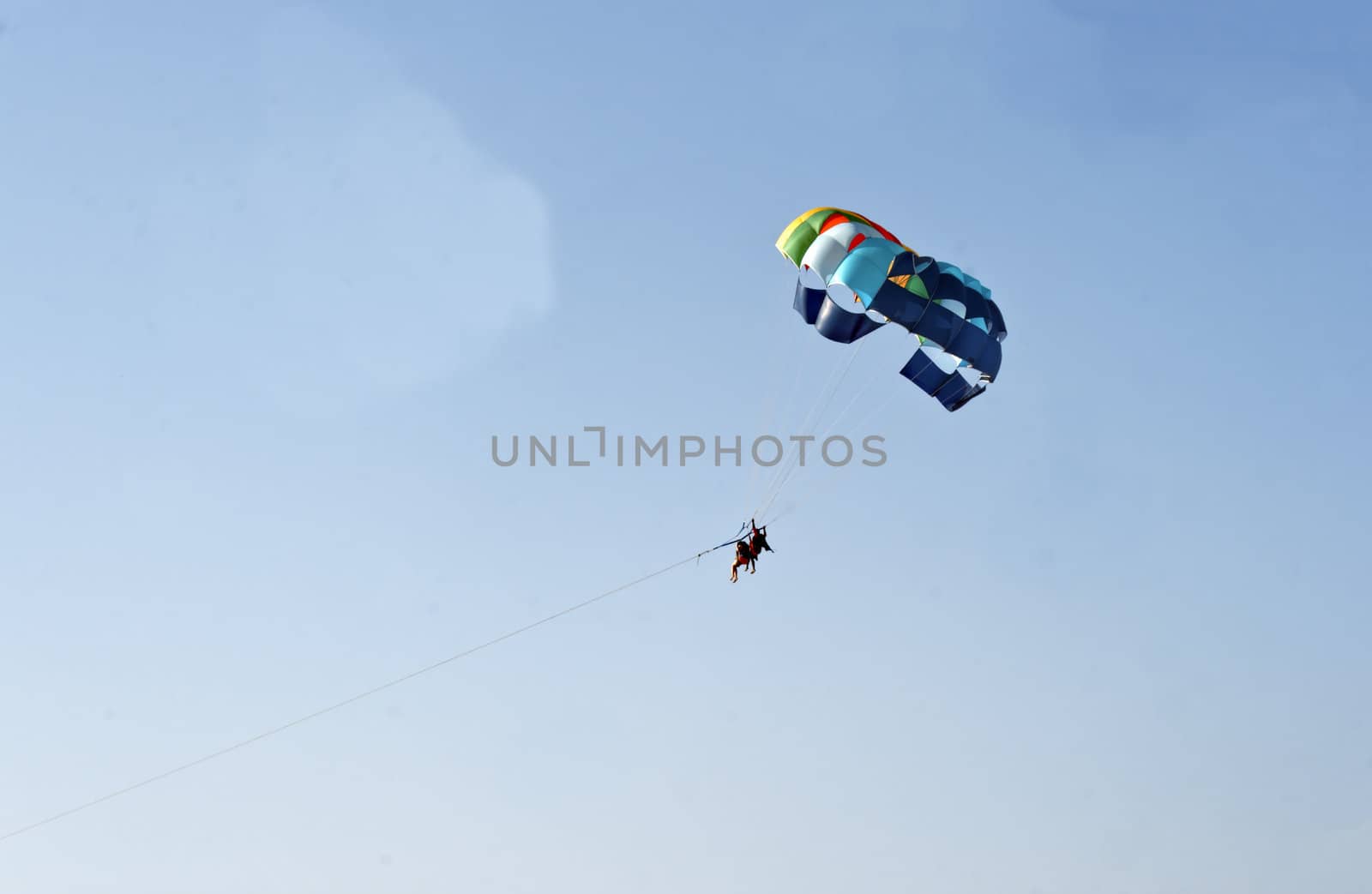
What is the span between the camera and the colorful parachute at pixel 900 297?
32.0 metres

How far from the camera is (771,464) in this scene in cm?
3294

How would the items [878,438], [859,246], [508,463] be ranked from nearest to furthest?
[859,246] → [878,438] → [508,463]

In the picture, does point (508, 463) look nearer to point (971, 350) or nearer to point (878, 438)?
point (878, 438)

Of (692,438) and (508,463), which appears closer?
(692,438)

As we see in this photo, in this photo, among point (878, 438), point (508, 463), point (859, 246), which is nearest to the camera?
point (859, 246)

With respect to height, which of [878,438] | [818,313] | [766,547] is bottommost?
[766,547]

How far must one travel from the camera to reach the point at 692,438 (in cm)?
3538

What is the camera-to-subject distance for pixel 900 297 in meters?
32.1

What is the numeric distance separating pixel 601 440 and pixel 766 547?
5.07 meters

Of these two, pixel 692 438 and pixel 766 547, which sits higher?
pixel 692 438

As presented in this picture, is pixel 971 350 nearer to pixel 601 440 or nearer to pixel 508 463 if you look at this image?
pixel 601 440

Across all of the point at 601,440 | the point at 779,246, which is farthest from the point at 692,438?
the point at 779,246

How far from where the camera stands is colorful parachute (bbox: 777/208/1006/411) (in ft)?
105

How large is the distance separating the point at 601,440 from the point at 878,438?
620cm
